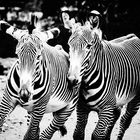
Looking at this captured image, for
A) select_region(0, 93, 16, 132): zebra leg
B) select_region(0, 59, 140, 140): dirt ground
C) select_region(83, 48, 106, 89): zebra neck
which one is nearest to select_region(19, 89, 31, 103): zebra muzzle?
select_region(0, 93, 16, 132): zebra leg

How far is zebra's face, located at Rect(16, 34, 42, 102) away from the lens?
368 centimetres

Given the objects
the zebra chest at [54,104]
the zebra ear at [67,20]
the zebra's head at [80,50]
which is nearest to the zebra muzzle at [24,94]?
the zebra's head at [80,50]

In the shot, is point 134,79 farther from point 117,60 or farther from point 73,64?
point 73,64

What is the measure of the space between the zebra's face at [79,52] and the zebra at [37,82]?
0.34 metres

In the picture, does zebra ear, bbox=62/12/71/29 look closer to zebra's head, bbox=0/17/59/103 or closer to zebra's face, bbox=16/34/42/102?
zebra's head, bbox=0/17/59/103

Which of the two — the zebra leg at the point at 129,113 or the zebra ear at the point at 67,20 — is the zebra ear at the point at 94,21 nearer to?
the zebra ear at the point at 67,20

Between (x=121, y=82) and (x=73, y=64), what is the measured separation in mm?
1275

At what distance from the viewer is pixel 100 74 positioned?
4855 mm

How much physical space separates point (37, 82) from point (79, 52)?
2.22ft

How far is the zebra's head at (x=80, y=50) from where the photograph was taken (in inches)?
165

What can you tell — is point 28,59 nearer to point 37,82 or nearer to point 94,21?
point 37,82

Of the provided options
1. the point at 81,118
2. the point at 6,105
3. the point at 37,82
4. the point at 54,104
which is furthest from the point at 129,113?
the point at 6,105

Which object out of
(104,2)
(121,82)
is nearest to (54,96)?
(121,82)

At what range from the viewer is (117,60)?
5.31 meters
